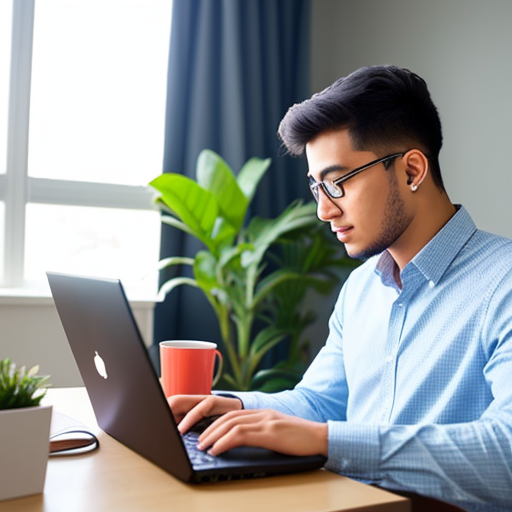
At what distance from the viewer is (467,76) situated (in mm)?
2541

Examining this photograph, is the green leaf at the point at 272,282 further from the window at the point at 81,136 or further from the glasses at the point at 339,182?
the glasses at the point at 339,182

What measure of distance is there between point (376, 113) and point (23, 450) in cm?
86

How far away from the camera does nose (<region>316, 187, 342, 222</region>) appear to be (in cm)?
128

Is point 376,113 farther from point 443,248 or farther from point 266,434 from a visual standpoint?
point 266,434

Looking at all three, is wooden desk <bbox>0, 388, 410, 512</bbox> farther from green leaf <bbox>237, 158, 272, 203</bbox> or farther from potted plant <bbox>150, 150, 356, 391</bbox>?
green leaf <bbox>237, 158, 272, 203</bbox>

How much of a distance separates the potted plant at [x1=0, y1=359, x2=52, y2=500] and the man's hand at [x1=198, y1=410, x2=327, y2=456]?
0.21 m

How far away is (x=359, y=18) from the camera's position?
318cm

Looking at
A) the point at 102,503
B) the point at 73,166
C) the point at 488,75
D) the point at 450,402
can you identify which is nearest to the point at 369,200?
the point at 450,402

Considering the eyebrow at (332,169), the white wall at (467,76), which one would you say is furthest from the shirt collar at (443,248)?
the white wall at (467,76)

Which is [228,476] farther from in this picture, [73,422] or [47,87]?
[47,87]

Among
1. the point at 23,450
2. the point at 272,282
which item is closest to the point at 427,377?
the point at 23,450

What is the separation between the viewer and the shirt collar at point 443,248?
1.21 meters

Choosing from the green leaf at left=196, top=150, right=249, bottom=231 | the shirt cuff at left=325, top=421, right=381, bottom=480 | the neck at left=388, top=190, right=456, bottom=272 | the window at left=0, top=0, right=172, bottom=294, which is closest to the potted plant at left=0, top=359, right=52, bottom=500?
the shirt cuff at left=325, top=421, right=381, bottom=480

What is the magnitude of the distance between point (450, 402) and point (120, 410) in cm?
54
